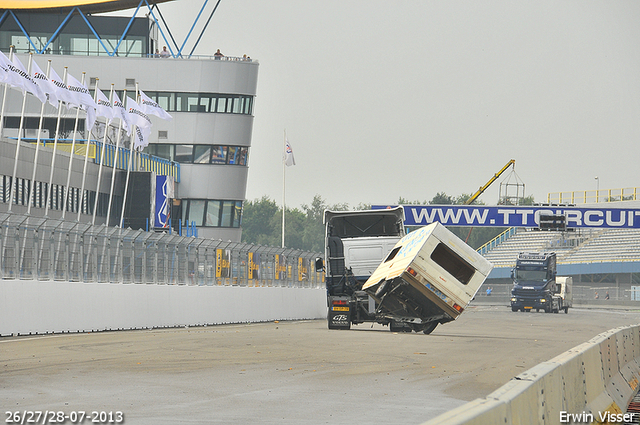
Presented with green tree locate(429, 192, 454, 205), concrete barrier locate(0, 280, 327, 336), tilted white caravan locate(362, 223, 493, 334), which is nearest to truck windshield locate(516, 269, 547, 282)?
concrete barrier locate(0, 280, 327, 336)

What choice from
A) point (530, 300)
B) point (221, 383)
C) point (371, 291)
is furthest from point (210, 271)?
point (530, 300)

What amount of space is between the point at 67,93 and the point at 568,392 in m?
36.9

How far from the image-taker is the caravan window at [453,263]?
906 inches

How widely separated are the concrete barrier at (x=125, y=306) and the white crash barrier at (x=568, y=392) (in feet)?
42.7

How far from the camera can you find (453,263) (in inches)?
915

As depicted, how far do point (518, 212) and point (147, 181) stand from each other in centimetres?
2344

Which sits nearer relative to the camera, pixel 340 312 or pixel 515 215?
pixel 340 312

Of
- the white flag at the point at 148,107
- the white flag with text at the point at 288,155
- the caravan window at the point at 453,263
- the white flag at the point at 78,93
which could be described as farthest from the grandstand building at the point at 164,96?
the caravan window at the point at 453,263

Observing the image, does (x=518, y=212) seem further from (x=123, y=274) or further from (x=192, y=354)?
(x=192, y=354)

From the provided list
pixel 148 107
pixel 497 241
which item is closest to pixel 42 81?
pixel 148 107

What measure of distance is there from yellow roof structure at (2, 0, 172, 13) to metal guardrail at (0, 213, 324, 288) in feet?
112

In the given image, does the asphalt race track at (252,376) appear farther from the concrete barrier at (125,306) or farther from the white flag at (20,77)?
the white flag at (20,77)

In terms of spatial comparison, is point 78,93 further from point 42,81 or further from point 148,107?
point 148,107

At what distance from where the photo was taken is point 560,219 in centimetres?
5791
